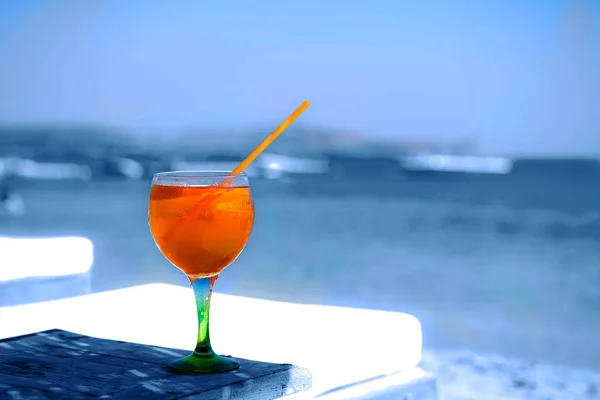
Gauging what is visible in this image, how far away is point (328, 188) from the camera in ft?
59.4

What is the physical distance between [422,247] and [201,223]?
11.7m

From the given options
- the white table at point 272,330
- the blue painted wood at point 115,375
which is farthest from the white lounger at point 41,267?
the blue painted wood at point 115,375

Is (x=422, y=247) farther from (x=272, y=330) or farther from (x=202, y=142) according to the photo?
(x=272, y=330)

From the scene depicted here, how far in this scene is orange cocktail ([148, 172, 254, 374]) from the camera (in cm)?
96

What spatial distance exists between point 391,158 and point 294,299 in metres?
10.8

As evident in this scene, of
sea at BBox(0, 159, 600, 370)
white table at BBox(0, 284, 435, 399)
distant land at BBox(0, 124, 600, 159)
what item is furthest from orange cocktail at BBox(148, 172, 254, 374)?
distant land at BBox(0, 124, 600, 159)

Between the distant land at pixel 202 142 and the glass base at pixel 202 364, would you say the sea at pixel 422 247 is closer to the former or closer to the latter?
the distant land at pixel 202 142

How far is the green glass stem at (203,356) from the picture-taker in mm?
904

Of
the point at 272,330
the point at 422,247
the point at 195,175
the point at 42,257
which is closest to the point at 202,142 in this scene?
the point at 422,247

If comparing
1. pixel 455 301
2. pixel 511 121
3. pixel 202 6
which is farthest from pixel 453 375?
pixel 202 6

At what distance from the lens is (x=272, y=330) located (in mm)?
1322

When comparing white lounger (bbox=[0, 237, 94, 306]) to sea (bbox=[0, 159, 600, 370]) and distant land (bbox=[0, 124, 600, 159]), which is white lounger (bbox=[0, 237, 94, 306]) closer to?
sea (bbox=[0, 159, 600, 370])

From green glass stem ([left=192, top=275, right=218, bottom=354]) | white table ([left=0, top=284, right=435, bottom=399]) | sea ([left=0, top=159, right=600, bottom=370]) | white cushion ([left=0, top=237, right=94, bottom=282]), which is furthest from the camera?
sea ([left=0, top=159, right=600, bottom=370])

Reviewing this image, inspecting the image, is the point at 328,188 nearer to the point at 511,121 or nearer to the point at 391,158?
the point at 391,158
